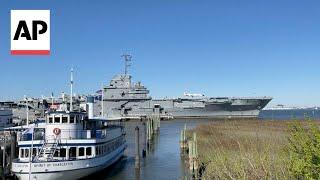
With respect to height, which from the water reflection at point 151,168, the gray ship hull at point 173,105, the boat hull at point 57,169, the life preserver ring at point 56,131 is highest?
the gray ship hull at point 173,105

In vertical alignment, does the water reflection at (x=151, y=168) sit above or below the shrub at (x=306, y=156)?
below

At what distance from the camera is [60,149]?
96.2 feet

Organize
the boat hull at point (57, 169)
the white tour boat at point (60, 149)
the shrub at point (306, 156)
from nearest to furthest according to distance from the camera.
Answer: the shrub at point (306, 156) < the boat hull at point (57, 169) < the white tour boat at point (60, 149)

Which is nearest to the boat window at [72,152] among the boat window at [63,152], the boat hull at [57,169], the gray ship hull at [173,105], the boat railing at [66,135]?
the boat window at [63,152]

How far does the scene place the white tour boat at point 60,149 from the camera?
1055 inches

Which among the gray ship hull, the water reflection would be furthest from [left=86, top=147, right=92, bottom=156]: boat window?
the gray ship hull

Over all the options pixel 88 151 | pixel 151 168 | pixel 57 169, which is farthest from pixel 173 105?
pixel 57 169

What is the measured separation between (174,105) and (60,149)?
112220 millimetres

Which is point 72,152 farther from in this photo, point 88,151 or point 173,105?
point 173,105

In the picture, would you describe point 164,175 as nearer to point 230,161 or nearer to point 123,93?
point 230,161

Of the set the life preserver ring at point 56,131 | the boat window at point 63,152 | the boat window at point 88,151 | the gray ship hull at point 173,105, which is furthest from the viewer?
the gray ship hull at point 173,105

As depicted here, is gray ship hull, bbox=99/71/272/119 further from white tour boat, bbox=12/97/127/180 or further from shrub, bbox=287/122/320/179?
shrub, bbox=287/122/320/179

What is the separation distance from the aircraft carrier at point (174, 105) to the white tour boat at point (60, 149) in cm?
10573

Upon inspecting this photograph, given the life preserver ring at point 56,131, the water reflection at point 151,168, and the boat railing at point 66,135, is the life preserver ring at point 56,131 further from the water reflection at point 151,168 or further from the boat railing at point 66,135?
the water reflection at point 151,168
